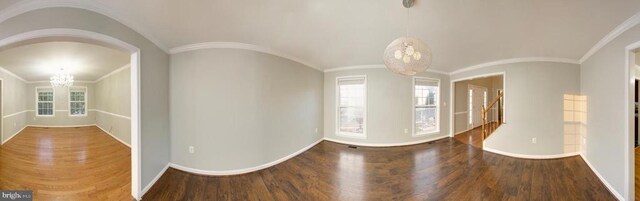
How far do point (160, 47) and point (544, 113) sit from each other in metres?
6.51

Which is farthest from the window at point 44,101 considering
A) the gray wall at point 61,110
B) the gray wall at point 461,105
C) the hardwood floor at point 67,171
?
the gray wall at point 461,105

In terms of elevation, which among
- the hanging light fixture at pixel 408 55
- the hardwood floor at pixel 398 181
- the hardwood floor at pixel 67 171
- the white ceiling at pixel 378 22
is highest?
the white ceiling at pixel 378 22

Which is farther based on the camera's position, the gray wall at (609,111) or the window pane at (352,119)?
the window pane at (352,119)

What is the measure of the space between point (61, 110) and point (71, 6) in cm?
1010

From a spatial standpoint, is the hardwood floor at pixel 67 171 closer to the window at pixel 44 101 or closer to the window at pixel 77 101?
the window at pixel 77 101

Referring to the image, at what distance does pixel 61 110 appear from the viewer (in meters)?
7.81

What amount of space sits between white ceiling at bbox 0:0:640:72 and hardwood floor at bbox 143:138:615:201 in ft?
6.25

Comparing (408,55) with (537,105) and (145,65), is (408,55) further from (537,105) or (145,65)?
(537,105)

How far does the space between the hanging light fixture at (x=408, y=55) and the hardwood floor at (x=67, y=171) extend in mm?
3141

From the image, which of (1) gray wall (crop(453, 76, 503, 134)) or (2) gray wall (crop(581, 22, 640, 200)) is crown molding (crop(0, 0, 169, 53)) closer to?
(2) gray wall (crop(581, 22, 640, 200))

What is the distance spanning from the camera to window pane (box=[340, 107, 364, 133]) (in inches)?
195

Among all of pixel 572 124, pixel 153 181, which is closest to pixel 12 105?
pixel 153 181

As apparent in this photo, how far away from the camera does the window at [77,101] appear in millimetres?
7832

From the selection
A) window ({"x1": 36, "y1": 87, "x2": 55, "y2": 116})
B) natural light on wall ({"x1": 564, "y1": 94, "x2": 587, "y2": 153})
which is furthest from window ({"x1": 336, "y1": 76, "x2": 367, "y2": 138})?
window ({"x1": 36, "y1": 87, "x2": 55, "y2": 116})
